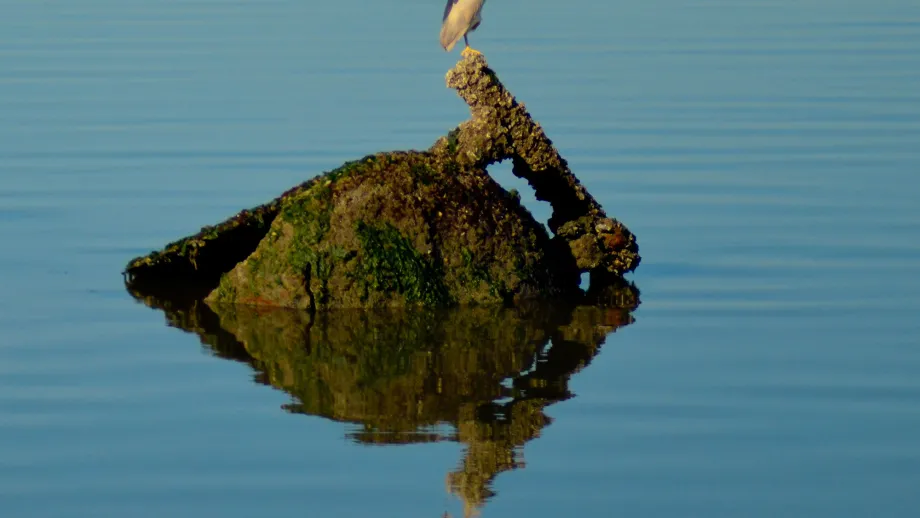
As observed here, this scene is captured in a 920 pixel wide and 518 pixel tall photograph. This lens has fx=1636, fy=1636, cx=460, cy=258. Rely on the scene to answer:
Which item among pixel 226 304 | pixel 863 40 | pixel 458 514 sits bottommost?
pixel 458 514

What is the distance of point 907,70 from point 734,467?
1505 centimetres

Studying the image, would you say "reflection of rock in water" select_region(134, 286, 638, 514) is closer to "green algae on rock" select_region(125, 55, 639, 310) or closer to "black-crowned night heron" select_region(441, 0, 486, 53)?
"green algae on rock" select_region(125, 55, 639, 310)

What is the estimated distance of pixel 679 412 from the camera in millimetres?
8047

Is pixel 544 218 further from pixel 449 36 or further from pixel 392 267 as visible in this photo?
pixel 392 267

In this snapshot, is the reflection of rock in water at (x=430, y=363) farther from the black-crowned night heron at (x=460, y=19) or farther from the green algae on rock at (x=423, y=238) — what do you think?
the black-crowned night heron at (x=460, y=19)

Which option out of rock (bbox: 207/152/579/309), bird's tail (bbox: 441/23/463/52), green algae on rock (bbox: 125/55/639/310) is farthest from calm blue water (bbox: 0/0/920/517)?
bird's tail (bbox: 441/23/463/52)

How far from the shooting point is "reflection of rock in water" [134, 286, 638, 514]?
777 centimetres

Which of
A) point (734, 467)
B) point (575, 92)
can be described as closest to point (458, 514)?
point (734, 467)

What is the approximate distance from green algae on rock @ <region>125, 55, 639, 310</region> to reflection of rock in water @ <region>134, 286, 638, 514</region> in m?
0.18

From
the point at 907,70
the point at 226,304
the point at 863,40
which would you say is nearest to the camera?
the point at 226,304

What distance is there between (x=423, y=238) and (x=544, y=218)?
10.1 ft

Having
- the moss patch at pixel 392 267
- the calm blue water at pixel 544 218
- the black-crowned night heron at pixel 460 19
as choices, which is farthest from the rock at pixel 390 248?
the black-crowned night heron at pixel 460 19

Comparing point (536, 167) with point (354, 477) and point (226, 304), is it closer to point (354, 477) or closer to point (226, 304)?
point (226, 304)

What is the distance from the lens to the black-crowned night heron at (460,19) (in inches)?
510
